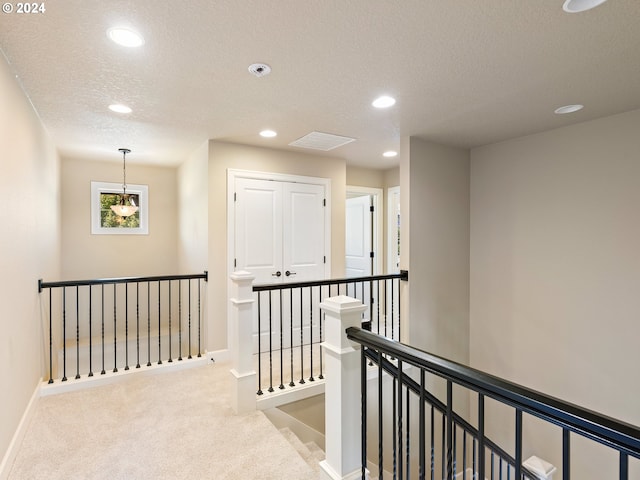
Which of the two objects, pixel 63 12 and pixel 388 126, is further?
pixel 388 126

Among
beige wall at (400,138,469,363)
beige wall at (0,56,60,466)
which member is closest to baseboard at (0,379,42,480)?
beige wall at (0,56,60,466)

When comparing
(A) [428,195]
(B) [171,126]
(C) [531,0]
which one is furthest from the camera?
(A) [428,195]

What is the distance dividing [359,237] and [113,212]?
385cm

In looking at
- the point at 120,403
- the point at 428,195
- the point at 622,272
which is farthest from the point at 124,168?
the point at 622,272

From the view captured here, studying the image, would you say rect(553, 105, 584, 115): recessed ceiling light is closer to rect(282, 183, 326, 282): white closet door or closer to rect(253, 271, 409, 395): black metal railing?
rect(253, 271, 409, 395): black metal railing

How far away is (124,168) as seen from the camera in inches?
201

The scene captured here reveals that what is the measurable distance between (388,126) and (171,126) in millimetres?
2093

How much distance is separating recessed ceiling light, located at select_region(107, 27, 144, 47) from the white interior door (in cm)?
434

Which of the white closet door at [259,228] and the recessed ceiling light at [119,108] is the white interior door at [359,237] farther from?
the recessed ceiling light at [119,108]

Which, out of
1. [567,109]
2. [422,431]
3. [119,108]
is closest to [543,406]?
[422,431]

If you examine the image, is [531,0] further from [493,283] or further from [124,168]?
[124,168]

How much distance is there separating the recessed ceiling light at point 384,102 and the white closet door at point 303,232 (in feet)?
5.99

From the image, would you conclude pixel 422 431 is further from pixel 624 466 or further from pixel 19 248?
pixel 19 248

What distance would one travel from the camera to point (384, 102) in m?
2.73
